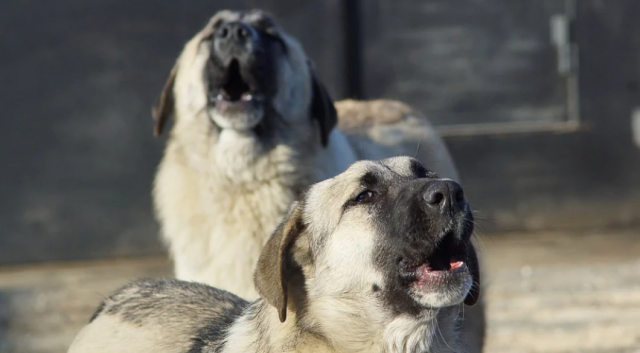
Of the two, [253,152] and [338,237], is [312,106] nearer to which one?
[253,152]

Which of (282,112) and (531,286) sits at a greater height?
(282,112)

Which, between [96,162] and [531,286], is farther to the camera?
[96,162]

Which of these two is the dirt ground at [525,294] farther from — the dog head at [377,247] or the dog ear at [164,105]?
the dog head at [377,247]

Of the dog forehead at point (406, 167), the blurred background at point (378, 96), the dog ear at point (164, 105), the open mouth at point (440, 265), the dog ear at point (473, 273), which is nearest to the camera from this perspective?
the open mouth at point (440, 265)

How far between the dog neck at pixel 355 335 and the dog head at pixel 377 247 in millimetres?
61

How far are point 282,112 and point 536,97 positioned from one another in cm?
547

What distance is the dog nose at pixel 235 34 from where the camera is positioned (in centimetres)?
602

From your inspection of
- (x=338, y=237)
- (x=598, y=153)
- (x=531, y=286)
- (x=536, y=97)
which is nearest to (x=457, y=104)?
(x=536, y=97)

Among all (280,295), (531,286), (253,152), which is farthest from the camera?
(531,286)

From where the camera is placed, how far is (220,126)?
6.06m

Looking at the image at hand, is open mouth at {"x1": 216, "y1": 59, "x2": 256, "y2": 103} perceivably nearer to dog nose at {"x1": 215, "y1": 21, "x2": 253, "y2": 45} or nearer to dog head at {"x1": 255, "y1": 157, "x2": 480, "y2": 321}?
dog nose at {"x1": 215, "y1": 21, "x2": 253, "y2": 45}

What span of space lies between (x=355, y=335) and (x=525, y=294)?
15.9 feet

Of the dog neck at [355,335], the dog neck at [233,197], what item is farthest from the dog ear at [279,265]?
the dog neck at [233,197]

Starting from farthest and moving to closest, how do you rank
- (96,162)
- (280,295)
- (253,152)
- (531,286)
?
(96,162) → (531,286) → (253,152) → (280,295)
